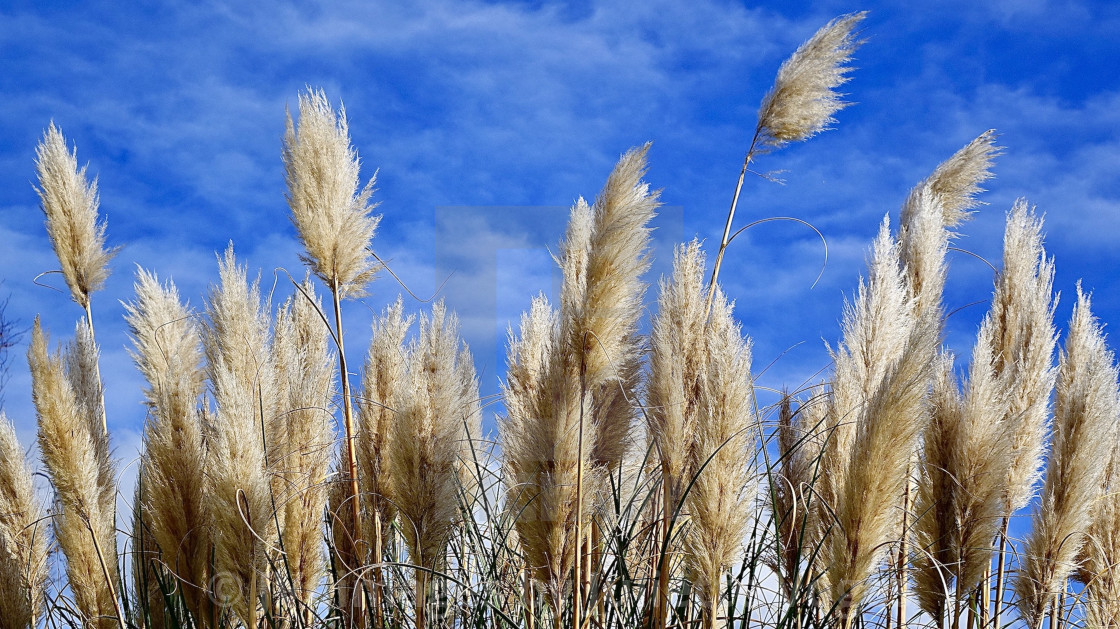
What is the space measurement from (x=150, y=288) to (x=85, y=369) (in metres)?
0.45

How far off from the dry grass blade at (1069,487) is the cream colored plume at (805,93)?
1379 millimetres

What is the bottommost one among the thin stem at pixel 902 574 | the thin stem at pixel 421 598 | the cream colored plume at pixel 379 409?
the thin stem at pixel 421 598

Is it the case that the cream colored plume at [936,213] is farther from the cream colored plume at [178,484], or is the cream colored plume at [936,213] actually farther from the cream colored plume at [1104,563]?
the cream colored plume at [178,484]

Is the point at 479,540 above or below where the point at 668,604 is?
above

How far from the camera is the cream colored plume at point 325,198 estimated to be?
3133mm

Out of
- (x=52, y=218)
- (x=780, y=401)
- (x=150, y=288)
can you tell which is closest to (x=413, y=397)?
(x=780, y=401)

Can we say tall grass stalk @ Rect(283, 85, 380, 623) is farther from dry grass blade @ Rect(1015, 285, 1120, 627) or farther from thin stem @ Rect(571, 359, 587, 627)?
dry grass blade @ Rect(1015, 285, 1120, 627)

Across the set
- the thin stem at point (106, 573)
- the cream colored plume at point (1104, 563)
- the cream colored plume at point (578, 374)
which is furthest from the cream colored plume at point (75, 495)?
the cream colored plume at point (1104, 563)

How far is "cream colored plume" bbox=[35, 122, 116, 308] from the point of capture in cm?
475

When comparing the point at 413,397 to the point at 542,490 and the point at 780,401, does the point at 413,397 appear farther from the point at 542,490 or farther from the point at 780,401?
the point at 780,401

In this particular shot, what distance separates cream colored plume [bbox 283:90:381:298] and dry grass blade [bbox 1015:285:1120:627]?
8.60ft

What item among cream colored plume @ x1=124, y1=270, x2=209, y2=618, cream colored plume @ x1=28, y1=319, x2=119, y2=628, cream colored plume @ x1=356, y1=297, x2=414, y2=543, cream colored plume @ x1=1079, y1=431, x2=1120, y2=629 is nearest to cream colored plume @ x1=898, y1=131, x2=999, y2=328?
cream colored plume @ x1=1079, y1=431, x2=1120, y2=629

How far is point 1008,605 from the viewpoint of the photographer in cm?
353

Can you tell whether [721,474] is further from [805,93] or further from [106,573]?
[106,573]
